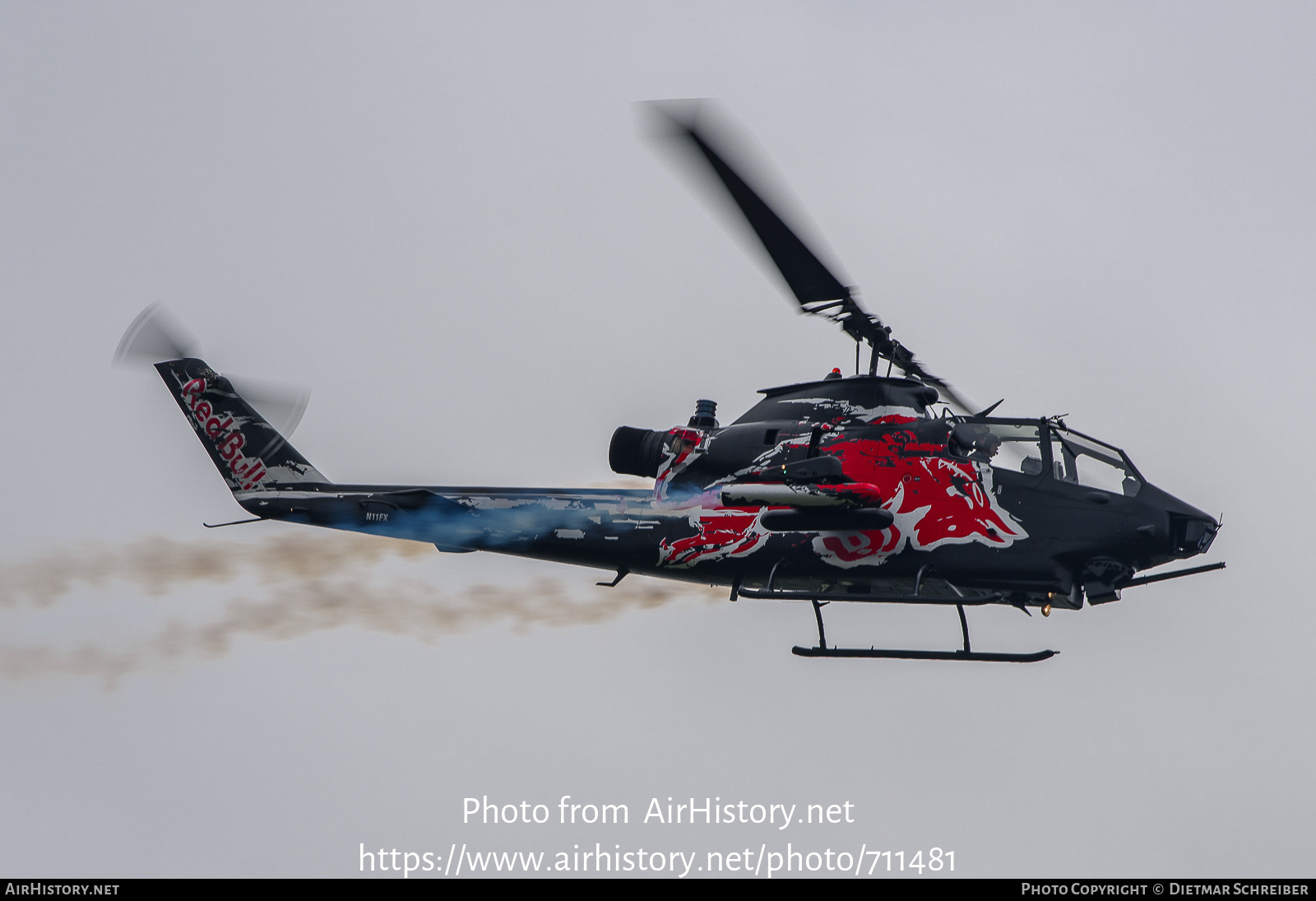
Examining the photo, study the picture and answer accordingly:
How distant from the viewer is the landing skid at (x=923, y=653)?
11852mm

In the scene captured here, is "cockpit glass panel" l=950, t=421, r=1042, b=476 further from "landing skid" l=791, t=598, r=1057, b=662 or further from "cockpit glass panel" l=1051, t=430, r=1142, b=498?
"landing skid" l=791, t=598, r=1057, b=662

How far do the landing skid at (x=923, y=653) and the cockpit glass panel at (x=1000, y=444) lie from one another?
1483 millimetres

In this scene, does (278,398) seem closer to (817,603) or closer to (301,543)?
(301,543)

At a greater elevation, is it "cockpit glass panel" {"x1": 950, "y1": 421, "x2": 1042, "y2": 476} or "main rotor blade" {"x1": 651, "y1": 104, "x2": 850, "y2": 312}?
"main rotor blade" {"x1": 651, "y1": 104, "x2": 850, "y2": 312}

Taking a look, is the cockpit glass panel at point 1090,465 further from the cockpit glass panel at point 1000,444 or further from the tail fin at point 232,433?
the tail fin at point 232,433

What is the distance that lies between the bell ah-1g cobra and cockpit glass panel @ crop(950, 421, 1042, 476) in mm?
16

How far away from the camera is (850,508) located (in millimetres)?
12203

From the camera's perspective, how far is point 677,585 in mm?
14719

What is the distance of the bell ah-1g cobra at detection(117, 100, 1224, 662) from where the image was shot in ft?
38.7

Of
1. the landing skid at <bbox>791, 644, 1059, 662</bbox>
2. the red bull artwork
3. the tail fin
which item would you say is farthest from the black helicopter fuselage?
the tail fin

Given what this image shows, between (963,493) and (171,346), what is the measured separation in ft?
33.9

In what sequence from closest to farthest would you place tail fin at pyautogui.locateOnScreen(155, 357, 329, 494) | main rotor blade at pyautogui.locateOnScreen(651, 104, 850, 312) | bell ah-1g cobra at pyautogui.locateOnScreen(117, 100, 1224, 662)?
main rotor blade at pyautogui.locateOnScreen(651, 104, 850, 312), bell ah-1g cobra at pyautogui.locateOnScreen(117, 100, 1224, 662), tail fin at pyautogui.locateOnScreen(155, 357, 329, 494)

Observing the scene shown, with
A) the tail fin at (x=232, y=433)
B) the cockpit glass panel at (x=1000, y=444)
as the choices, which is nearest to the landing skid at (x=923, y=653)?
the cockpit glass panel at (x=1000, y=444)
